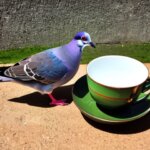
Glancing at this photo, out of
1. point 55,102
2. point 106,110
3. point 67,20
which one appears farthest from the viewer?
point 67,20

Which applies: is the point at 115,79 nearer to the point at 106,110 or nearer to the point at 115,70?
the point at 115,70

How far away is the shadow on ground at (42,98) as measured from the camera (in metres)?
2.27

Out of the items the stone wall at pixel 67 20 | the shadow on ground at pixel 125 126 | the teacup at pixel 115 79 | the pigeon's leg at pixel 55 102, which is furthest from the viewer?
the stone wall at pixel 67 20

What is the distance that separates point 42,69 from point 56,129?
0.36 metres

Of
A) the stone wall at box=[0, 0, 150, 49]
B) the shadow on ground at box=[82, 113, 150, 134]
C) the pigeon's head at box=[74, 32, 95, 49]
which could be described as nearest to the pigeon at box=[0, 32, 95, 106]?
the pigeon's head at box=[74, 32, 95, 49]

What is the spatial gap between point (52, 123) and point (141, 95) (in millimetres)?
562

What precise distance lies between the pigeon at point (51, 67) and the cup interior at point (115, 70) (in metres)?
0.12

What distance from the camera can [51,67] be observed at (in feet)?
6.86

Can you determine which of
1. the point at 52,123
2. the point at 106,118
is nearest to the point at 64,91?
the point at 52,123

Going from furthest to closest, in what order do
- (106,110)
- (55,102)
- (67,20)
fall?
(67,20) → (55,102) → (106,110)

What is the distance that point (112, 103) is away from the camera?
195 cm

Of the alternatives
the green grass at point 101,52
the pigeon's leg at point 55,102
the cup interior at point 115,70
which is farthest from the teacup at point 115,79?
the green grass at point 101,52

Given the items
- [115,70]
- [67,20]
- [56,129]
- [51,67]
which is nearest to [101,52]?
[67,20]

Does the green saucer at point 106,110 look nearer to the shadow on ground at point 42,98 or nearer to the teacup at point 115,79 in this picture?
the teacup at point 115,79
